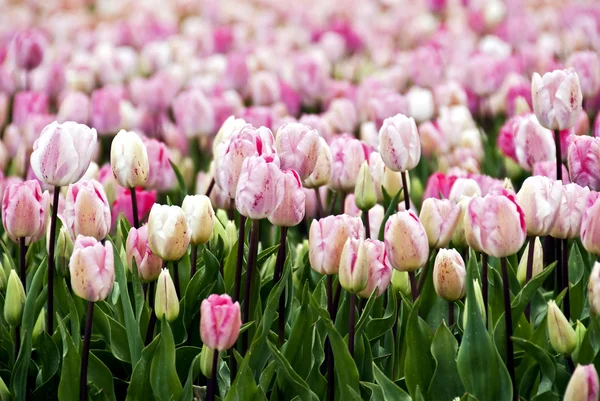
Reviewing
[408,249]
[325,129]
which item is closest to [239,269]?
[408,249]

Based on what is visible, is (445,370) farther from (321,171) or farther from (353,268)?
(321,171)

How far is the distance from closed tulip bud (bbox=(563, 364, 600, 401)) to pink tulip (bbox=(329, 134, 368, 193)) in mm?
Result: 1041

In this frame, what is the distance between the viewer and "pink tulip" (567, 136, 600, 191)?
197 centimetres

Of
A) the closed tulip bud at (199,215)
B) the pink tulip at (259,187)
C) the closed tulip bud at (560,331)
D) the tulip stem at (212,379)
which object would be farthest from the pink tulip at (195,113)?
the closed tulip bud at (560,331)

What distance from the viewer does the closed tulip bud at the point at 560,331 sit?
1638 millimetres

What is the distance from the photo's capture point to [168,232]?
179 centimetres

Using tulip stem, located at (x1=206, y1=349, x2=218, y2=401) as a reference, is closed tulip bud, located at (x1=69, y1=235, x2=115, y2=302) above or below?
above

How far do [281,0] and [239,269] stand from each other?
5.84 m

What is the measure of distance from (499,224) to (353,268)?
287 mm

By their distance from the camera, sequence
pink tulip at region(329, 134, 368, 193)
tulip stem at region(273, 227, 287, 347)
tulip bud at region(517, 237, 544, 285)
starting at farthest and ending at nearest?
pink tulip at region(329, 134, 368, 193) < tulip bud at region(517, 237, 544, 285) < tulip stem at region(273, 227, 287, 347)

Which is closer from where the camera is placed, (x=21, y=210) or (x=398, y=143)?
(x=21, y=210)

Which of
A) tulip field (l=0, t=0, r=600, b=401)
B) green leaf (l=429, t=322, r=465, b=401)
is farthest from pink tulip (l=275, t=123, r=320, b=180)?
green leaf (l=429, t=322, r=465, b=401)

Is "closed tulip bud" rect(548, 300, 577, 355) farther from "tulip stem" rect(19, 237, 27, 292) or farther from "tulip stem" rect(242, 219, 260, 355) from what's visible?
"tulip stem" rect(19, 237, 27, 292)

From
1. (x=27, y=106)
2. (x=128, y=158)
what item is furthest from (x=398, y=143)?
(x=27, y=106)
